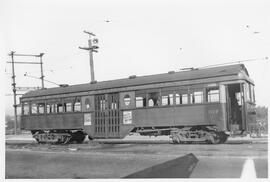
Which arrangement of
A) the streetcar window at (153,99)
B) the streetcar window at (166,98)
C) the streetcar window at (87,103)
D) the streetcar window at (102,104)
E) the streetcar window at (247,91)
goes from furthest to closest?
the streetcar window at (87,103), the streetcar window at (102,104), the streetcar window at (153,99), the streetcar window at (166,98), the streetcar window at (247,91)

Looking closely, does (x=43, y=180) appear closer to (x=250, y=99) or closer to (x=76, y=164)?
(x=76, y=164)

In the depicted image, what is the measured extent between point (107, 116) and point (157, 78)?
120 inches

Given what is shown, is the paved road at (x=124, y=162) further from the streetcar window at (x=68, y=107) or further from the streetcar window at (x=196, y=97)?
the streetcar window at (x=68, y=107)

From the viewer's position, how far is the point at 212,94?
15.5 metres

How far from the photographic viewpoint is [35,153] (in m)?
15.3

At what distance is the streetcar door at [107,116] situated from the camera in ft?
57.8

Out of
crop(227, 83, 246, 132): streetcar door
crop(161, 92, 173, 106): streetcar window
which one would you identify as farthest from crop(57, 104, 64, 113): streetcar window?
crop(227, 83, 246, 132): streetcar door

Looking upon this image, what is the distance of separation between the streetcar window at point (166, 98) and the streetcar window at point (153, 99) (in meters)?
0.24

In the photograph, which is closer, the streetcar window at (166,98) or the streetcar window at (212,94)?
the streetcar window at (212,94)

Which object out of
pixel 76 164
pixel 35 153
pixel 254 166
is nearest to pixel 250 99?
pixel 254 166

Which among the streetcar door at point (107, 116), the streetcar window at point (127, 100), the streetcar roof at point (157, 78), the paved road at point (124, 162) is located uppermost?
the streetcar roof at point (157, 78)

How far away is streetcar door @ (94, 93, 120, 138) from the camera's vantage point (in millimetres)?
17617

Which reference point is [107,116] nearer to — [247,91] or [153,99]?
[153,99]

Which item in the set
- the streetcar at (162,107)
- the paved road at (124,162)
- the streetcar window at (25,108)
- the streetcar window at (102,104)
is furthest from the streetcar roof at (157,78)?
the paved road at (124,162)
